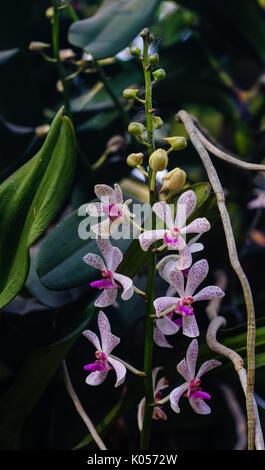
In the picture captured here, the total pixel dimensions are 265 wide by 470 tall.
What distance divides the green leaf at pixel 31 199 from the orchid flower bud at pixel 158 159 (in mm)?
86

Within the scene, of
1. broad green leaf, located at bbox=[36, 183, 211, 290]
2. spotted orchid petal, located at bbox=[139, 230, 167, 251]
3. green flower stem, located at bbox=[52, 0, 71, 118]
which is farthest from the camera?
green flower stem, located at bbox=[52, 0, 71, 118]

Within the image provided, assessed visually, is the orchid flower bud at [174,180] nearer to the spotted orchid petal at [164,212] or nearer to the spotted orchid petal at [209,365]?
the spotted orchid petal at [164,212]

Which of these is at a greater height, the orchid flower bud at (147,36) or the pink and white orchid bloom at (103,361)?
the orchid flower bud at (147,36)

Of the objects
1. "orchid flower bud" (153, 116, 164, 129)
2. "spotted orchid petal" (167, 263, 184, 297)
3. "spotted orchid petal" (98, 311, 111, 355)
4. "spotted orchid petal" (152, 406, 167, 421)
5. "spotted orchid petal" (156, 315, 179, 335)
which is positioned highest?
"orchid flower bud" (153, 116, 164, 129)

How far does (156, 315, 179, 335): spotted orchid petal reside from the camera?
0.43 metres

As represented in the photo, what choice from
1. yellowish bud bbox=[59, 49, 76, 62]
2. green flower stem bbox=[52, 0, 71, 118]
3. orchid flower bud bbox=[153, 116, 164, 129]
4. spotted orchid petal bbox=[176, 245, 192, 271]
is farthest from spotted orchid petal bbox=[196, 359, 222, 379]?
yellowish bud bbox=[59, 49, 76, 62]

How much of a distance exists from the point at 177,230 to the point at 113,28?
1.19 feet

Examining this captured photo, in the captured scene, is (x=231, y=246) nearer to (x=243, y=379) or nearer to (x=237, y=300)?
(x=243, y=379)

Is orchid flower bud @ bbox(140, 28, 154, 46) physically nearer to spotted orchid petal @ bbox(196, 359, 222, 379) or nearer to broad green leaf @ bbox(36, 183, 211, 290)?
broad green leaf @ bbox(36, 183, 211, 290)

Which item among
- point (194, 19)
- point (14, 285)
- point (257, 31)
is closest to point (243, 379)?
point (14, 285)

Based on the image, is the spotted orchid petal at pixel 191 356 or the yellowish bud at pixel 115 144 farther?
the yellowish bud at pixel 115 144

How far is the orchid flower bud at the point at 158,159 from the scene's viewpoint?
395 millimetres

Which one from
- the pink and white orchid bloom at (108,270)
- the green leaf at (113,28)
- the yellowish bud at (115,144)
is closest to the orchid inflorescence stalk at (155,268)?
the pink and white orchid bloom at (108,270)

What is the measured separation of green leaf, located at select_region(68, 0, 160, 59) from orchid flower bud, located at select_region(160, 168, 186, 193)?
0.23 m
